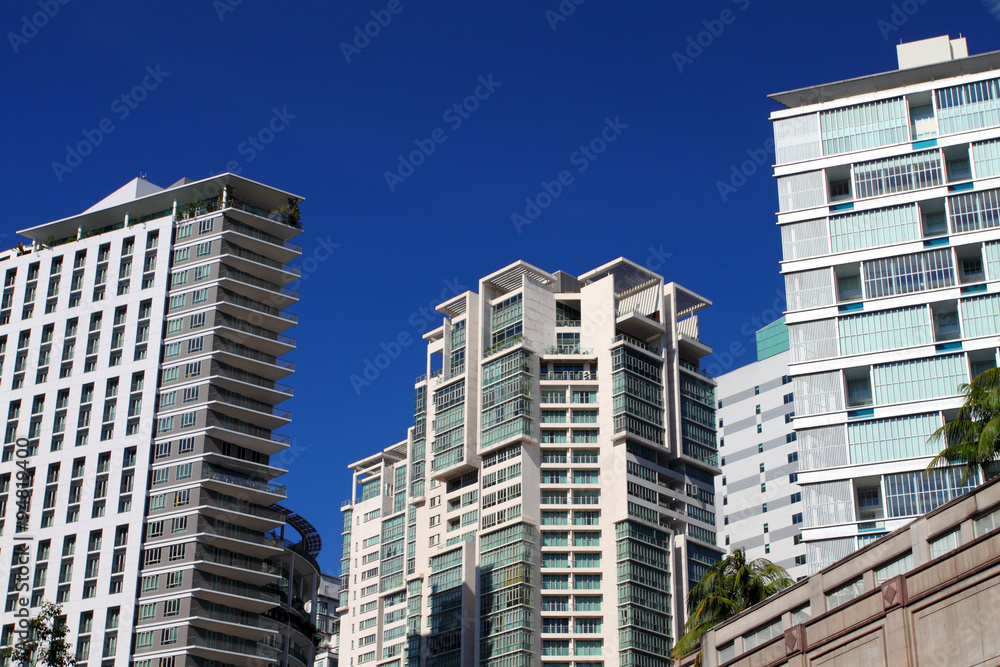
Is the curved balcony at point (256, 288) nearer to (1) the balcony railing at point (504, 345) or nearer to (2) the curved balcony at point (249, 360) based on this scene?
(2) the curved balcony at point (249, 360)

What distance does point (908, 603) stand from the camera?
48.6 meters

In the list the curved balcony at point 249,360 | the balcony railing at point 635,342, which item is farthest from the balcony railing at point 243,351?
the balcony railing at point 635,342

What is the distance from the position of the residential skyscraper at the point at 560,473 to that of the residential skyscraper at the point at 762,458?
15773 mm

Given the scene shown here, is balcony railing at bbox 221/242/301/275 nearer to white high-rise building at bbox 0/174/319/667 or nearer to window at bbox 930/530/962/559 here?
white high-rise building at bbox 0/174/319/667

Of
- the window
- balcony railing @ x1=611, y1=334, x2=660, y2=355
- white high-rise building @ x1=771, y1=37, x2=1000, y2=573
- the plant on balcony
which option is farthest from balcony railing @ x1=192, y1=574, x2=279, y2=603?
the window

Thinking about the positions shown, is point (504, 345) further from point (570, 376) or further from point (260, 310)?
point (260, 310)

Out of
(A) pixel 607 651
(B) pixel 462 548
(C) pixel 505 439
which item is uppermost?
(C) pixel 505 439

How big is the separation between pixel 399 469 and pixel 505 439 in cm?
4269

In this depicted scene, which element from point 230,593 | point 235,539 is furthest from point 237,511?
point 230,593

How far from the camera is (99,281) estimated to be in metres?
124

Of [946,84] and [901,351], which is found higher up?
[946,84]

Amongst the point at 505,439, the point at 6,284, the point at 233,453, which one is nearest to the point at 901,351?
the point at 233,453

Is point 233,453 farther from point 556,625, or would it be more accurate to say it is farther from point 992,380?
point 992,380

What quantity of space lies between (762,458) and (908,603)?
4687 inches
